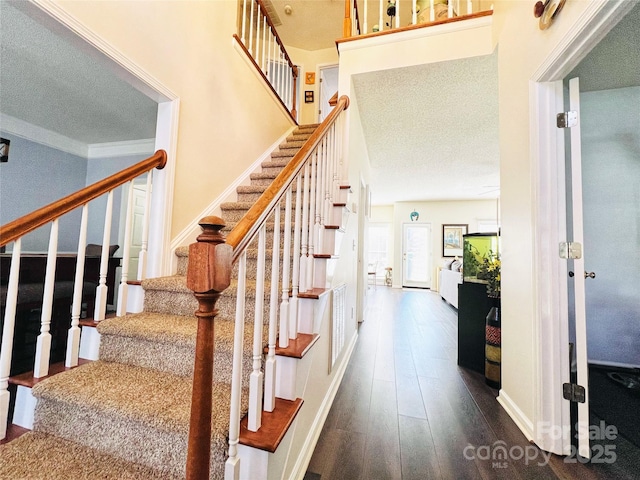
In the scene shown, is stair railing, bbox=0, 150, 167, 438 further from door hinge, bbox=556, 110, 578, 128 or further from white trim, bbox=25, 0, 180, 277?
door hinge, bbox=556, 110, 578, 128

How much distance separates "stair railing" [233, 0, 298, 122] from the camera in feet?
9.60

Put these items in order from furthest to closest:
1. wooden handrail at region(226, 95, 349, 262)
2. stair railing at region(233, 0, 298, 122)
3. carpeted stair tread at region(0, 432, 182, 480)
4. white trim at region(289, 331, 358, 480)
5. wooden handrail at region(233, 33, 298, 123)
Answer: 1. stair railing at region(233, 0, 298, 122)
2. wooden handrail at region(233, 33, 298, 123)
3. white trim at region(289, 331, 358, 480)
4. carpeted stair tread at region(0, 432, 182, 480)
5. wooden handrail at region(226, 95, 349, 262)

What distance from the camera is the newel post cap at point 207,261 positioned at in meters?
0.65

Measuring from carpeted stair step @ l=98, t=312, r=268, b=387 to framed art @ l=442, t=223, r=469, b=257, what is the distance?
7474mm

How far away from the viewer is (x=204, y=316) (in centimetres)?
67

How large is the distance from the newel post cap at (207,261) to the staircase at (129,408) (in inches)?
23.4

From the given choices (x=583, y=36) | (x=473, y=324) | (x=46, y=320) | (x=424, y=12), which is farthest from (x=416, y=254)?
(x=46, y=320)

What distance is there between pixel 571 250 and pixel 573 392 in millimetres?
726

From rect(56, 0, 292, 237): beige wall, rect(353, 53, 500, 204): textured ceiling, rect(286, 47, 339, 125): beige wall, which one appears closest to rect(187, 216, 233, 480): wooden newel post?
rect(56, 0, 292, 237): beige wall

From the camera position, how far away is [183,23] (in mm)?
1983

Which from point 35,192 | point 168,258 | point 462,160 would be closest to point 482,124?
point 462,160

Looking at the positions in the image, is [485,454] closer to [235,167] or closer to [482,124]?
[235,167]

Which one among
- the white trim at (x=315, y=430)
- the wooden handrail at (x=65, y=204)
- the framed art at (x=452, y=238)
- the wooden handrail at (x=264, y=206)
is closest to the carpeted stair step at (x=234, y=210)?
the wooden handrail at (x=65, y=204)

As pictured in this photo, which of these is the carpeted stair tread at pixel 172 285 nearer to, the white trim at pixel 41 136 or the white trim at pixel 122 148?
the white trim at pixel 122 148
